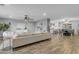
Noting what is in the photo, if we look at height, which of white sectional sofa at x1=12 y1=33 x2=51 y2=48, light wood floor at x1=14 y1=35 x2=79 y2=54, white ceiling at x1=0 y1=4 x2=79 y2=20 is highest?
white ceiling at x1=0 y1=4 x2=79 y2=20

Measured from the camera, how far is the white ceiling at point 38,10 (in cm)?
252

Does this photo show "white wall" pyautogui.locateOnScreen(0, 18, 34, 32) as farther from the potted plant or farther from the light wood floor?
the light wood floor

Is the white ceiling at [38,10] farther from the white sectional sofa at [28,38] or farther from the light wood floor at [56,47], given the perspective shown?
the light wood floor at [56,47]

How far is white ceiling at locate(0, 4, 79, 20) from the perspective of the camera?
2516 mm

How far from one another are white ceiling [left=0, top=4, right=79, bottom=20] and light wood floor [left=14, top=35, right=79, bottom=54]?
0.60 m

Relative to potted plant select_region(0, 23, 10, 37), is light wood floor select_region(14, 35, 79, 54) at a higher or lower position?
lower

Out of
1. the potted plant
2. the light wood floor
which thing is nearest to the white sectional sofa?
the light wood floor

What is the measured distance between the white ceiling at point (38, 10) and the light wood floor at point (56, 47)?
1.97 feet

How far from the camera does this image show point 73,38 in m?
2.57
